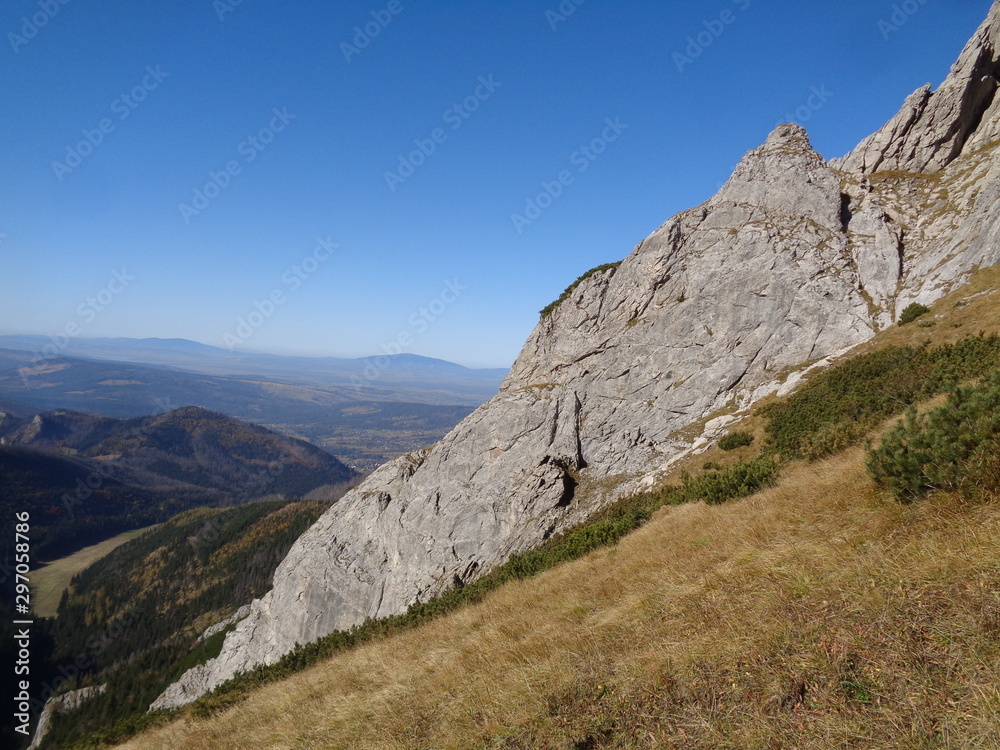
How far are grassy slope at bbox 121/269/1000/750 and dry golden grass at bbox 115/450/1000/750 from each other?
0.9 inches

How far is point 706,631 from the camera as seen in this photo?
5.73 metres

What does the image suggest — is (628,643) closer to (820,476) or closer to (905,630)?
(905,630)

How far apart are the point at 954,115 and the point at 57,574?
884ft

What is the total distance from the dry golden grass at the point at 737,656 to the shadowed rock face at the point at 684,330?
75.7ft

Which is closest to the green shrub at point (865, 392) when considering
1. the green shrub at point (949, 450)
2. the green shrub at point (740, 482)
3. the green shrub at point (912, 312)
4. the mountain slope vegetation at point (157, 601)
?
the green shrub at point (740, 482)

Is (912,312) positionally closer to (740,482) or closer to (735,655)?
(740,482)

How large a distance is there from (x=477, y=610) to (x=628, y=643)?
6.94 meters

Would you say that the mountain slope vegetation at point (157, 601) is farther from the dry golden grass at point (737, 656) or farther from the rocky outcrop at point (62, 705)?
the dry golden grass at point (737, 656)

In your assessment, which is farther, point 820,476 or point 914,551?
point 820,476

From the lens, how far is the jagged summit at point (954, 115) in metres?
35.2

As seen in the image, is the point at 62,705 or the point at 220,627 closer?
the point at 62,705

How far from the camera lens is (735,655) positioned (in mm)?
5000

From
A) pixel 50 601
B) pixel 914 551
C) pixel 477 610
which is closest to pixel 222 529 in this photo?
pixel 50 601

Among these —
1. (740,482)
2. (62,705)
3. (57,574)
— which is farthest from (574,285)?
(57,574)
